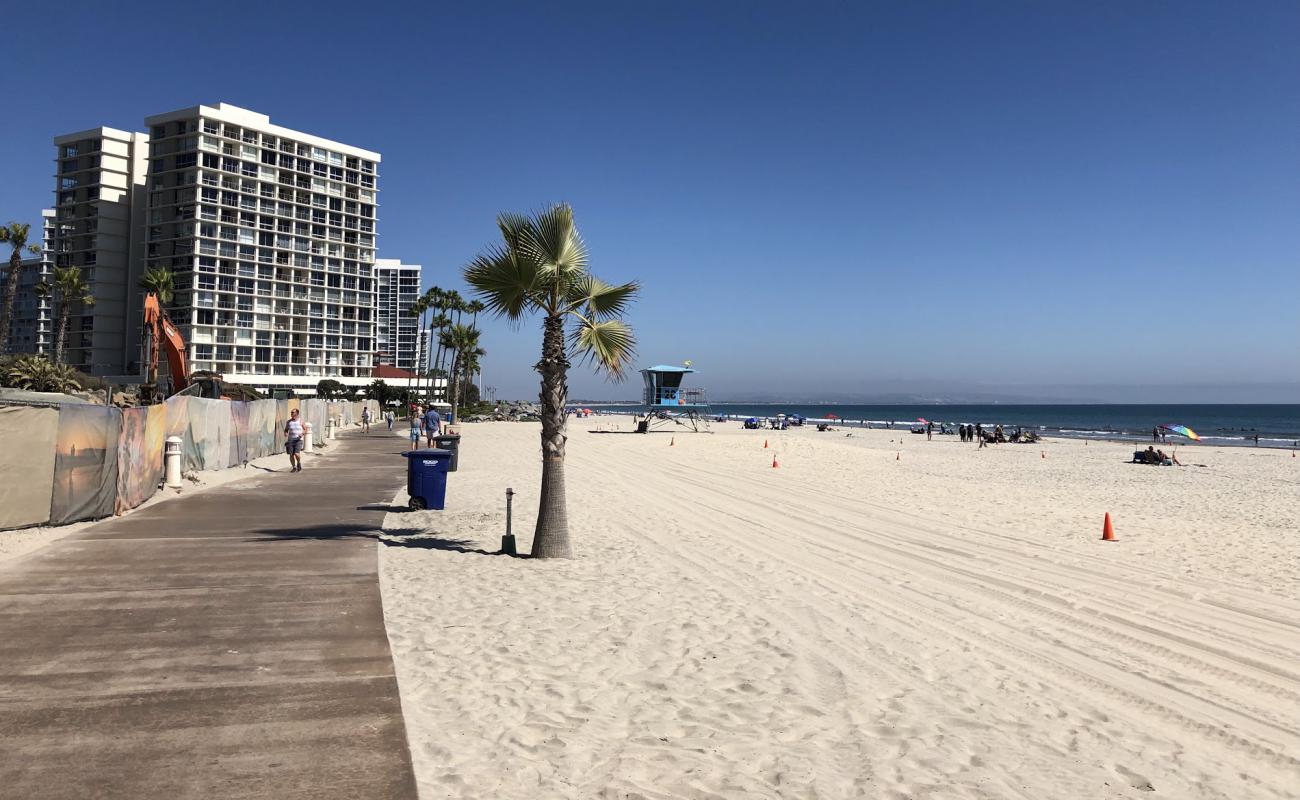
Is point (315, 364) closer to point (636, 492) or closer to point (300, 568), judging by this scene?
point (636, 492)

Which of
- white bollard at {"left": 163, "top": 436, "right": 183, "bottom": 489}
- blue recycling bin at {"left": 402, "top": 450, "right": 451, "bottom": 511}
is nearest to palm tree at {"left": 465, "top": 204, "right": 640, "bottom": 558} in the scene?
blue recycling bin at {"left": 402, "top": 450, "right": 451, "bottom": 511}

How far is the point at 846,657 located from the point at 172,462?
1439cm

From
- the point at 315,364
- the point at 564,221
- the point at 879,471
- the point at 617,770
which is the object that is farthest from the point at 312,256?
the point at 617,770

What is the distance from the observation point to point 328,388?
86.6 meters

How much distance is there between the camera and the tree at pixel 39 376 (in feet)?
81.5

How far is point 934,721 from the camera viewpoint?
4.93m

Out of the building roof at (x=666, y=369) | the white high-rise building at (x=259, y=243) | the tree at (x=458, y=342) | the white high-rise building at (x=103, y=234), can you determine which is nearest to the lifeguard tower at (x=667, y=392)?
the building roof at (x=666, y=369)

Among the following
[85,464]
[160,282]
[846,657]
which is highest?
[160,282]

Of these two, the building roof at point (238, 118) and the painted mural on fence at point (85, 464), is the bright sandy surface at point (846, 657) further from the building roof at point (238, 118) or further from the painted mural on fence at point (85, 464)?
the building roof at point (238, 118)

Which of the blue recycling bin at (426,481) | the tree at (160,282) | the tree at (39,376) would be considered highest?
the tree at (160,282)

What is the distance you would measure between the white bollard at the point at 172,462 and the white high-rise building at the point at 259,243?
252 ft

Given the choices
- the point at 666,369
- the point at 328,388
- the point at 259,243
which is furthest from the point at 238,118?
the point at 666,369

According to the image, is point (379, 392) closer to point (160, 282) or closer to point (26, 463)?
point (160, 282)

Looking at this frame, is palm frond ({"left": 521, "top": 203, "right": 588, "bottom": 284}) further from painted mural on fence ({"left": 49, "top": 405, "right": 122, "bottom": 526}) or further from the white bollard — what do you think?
the white bollard
